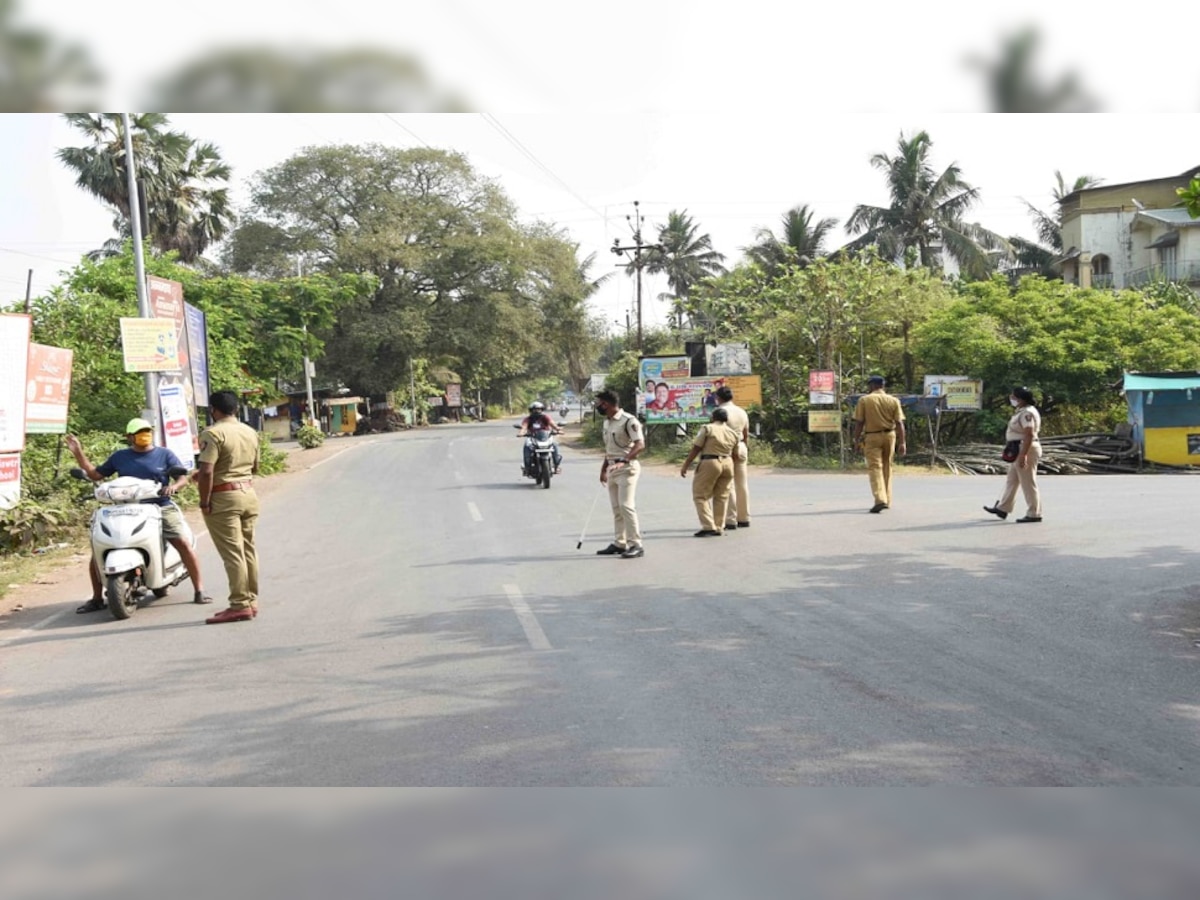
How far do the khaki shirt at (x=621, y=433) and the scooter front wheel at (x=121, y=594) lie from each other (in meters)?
4.58

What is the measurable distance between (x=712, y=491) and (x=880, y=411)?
2.69 meters

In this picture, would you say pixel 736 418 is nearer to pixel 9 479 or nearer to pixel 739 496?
pixel 739 496

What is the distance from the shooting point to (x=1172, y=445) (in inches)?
830

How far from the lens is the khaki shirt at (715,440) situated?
11570mm

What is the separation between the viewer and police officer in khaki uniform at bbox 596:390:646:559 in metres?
10.5

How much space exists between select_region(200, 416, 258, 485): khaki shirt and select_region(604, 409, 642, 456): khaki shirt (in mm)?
3798

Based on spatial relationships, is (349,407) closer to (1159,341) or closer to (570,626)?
(1159,341)

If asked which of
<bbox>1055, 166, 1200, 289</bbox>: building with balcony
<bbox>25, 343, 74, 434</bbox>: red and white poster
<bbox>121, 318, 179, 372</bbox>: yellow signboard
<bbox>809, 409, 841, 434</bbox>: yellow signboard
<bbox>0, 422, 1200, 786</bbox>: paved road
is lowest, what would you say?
<bbox>0, 422, 1200, 786</bbox>: paved road

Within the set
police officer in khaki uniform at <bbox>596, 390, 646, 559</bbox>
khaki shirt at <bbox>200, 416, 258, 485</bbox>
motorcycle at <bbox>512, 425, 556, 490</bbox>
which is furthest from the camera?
motorcycle at <bbox>512, 425, 556, 490</bbox>

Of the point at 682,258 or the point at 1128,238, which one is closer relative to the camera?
the point at 1128,238

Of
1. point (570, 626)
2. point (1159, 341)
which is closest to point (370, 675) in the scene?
point (570, 626)

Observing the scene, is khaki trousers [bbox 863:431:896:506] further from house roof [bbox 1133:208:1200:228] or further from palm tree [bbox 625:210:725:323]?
palm tree [bbox 625:210:725:323]

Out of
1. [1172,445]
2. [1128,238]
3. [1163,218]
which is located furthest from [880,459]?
[1128,238]

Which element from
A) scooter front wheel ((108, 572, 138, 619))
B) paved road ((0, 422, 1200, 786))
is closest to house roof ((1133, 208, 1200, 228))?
paved road ((0, 422, 1200, 786))
